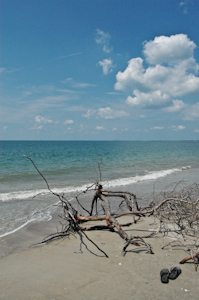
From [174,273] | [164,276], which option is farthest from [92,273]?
[174,273]

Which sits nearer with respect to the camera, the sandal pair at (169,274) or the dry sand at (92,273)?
the dry sand at (92,273)

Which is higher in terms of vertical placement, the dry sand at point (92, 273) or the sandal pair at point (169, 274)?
the sandal pair at point (169, 274)

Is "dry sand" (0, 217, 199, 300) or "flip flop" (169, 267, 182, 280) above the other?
"flip flop" (169, 267, 182, 280)

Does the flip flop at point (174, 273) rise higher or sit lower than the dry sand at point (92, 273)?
higher

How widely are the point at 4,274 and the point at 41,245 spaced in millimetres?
1246

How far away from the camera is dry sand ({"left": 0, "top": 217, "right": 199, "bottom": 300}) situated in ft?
9.78

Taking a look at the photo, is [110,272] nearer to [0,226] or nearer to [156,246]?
[156,246]

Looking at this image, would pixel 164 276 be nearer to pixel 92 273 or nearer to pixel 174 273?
pixel 174 273

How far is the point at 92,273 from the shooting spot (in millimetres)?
3484

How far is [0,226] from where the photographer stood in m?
6.08

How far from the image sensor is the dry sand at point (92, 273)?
2982 mm

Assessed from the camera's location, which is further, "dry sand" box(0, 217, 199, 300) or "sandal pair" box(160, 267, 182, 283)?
"sandal pair" box(160, 267, 182, 283)

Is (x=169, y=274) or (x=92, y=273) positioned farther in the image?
(x=92, y=273)

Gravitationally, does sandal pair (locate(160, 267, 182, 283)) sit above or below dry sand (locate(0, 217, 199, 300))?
above
